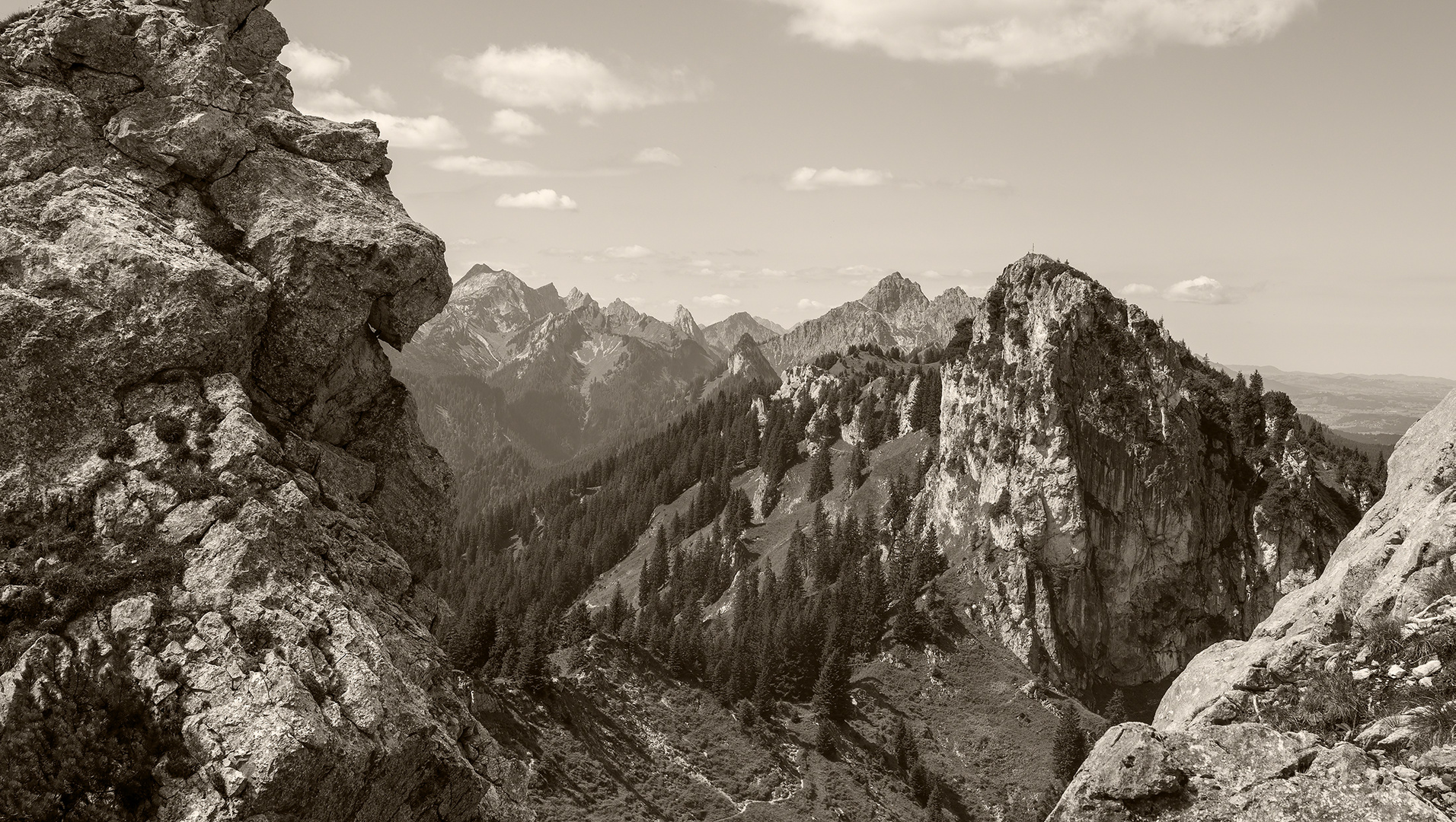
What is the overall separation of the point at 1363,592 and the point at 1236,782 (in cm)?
1161

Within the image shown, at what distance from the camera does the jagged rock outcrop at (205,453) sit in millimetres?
24516

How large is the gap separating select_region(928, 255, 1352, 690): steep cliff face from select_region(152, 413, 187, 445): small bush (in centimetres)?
13899

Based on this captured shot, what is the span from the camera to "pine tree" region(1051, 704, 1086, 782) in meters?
114

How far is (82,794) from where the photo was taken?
931 inches

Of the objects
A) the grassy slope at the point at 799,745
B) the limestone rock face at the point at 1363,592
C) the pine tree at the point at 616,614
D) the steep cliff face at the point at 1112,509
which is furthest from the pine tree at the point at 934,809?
the limestone rock face at the point at 1363,592

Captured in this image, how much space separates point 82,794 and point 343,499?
13.3 meters

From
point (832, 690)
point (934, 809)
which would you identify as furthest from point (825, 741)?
point (934, 809)

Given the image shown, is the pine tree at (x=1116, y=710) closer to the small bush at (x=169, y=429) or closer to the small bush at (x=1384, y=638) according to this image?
the small bush at (x=1384, y=638)

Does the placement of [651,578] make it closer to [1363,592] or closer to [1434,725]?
[1363,592]

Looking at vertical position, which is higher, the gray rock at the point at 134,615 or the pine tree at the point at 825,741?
the gray rock at the point at 134,615

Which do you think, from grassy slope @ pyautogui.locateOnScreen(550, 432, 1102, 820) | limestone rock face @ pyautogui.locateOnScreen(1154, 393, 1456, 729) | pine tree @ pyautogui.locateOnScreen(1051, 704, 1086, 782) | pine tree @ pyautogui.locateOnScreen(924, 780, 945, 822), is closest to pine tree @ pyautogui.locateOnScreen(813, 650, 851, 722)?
grassy slope @ pyautogui.locateOnScreen(550, 432, 1102, 820)

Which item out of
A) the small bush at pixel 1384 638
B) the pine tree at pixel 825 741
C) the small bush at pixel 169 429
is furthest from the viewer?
the pine tree at pixel 825 741

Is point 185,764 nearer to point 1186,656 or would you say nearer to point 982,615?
point 982,615

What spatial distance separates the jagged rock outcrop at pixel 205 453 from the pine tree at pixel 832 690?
94.6m
